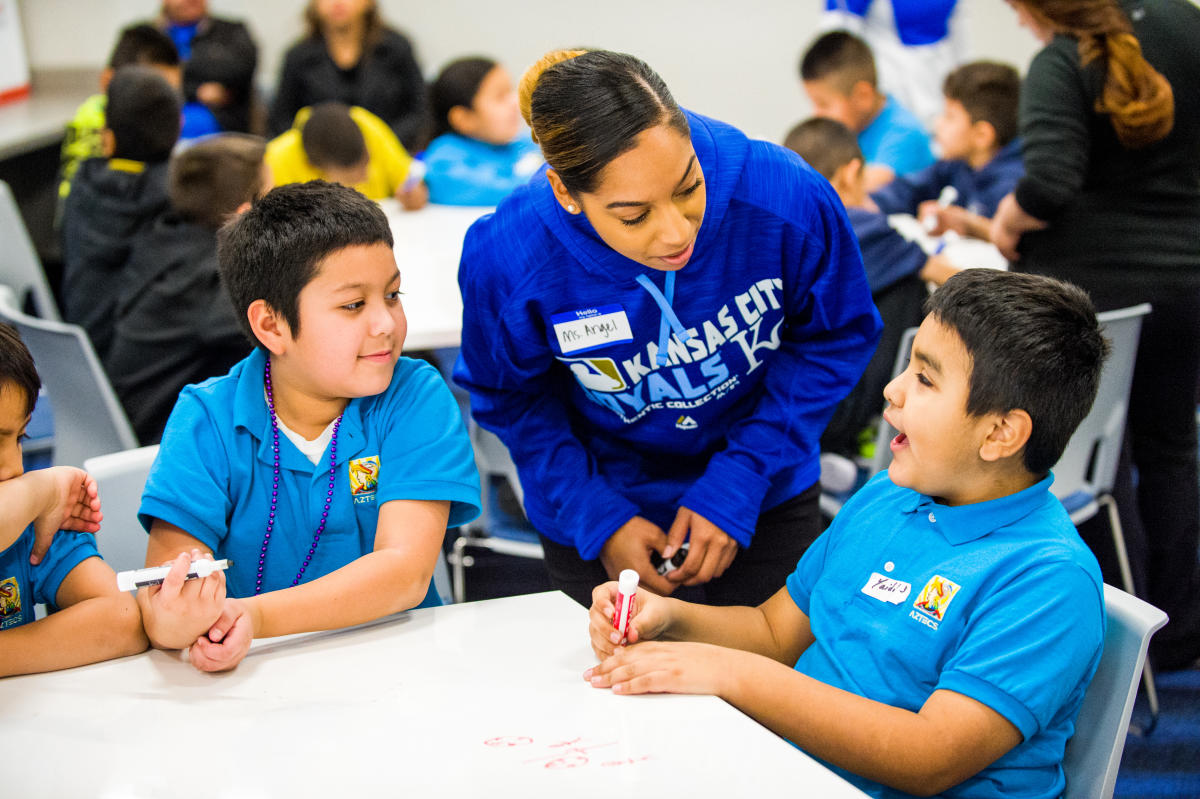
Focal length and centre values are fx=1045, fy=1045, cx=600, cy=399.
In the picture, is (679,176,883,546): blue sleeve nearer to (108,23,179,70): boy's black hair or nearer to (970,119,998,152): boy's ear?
(970,119,998,152): boy's ear

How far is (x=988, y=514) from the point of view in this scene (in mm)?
1185

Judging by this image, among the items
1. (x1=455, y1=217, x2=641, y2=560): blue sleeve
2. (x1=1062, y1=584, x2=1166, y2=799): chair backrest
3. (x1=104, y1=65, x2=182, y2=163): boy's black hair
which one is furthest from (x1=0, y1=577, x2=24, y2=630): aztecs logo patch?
(x1=104, y1=65, x2=182, y2=163): boy's black hair

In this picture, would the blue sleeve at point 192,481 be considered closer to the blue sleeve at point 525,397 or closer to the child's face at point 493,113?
the blue sleeve at point 525,397

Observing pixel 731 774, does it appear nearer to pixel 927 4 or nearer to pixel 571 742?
pixel 571 742

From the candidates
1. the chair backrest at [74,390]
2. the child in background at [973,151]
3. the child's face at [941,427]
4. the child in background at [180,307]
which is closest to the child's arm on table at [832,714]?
the child's face at [941,427]

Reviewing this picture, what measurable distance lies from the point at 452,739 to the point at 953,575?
578mm

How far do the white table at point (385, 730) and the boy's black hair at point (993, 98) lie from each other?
2730 mm

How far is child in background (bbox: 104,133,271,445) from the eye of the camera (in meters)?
2.60

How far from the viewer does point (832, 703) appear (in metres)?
1.14

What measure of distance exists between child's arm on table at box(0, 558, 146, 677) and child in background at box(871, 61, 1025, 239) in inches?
104

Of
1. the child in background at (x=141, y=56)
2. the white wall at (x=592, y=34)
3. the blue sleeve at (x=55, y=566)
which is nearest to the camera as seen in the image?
the blue sleeve at (x=55, y=566)

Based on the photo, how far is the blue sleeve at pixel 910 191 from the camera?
134 inches

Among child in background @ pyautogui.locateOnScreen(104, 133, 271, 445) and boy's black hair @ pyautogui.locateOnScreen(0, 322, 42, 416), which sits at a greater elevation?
boy's black hair @ pyautogui.locateOnScreen(0, 322, 42, 416)

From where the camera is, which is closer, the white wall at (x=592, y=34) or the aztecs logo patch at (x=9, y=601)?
the aztecs logo patch at (x=9, y=601)
